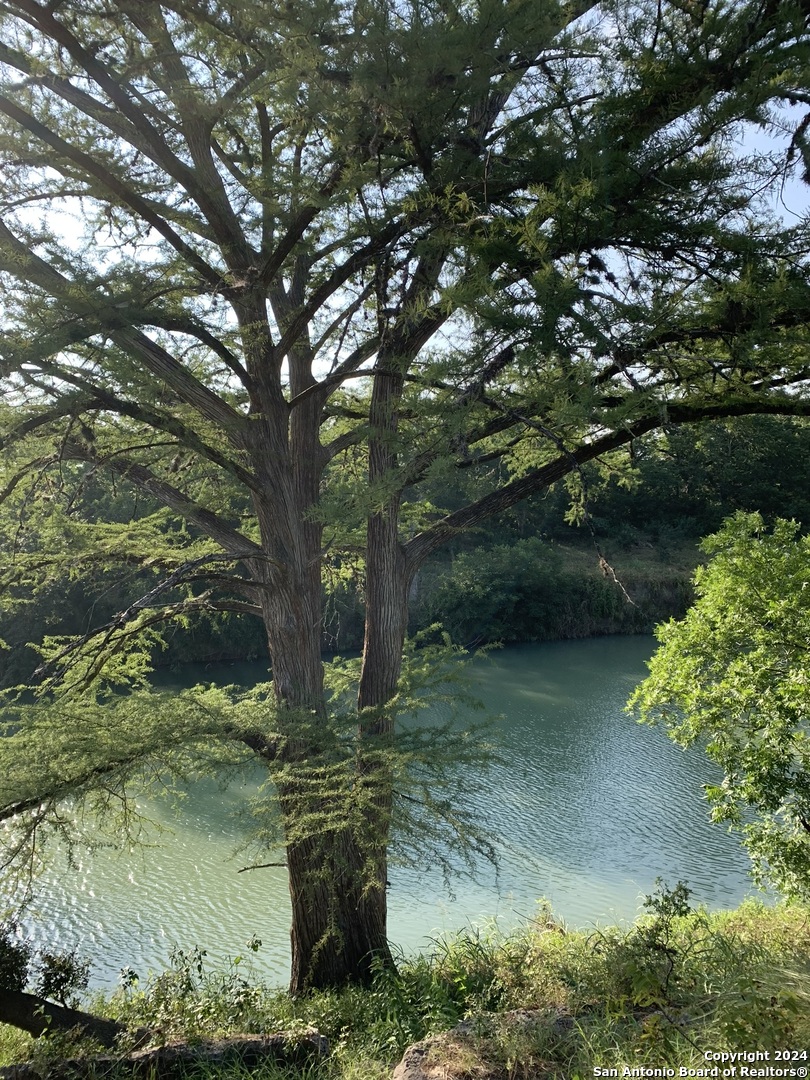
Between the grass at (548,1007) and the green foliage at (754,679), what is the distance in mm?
651

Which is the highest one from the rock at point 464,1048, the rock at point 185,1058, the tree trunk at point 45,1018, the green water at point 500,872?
the rock at point 464,1048

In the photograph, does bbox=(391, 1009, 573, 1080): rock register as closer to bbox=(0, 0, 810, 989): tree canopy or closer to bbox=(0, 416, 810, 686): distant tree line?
bbox=(0, 0, 810, 989): tree canopy

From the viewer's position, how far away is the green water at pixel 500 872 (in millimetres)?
6809

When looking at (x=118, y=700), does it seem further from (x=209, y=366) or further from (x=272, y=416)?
(x=209, y=366)

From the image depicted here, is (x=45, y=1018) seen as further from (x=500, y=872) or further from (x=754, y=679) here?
(x=500, y=872)

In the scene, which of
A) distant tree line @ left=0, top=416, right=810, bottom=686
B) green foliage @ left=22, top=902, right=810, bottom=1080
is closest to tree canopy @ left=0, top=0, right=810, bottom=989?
green foliage @ left=22, top=902, right=810, bottom=1080

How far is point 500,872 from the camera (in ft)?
24.5

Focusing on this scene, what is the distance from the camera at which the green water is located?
22.3ft

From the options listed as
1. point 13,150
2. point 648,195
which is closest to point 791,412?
point 648,195

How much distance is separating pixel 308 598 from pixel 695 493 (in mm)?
22572

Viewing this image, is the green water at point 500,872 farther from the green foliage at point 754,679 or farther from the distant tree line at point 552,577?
the distant tree line at point 552,577

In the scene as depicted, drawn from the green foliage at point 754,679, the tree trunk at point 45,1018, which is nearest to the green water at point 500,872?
the green foliage at point 754,679

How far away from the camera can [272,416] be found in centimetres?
471

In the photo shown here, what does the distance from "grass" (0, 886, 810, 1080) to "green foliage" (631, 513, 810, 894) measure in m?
0.65
